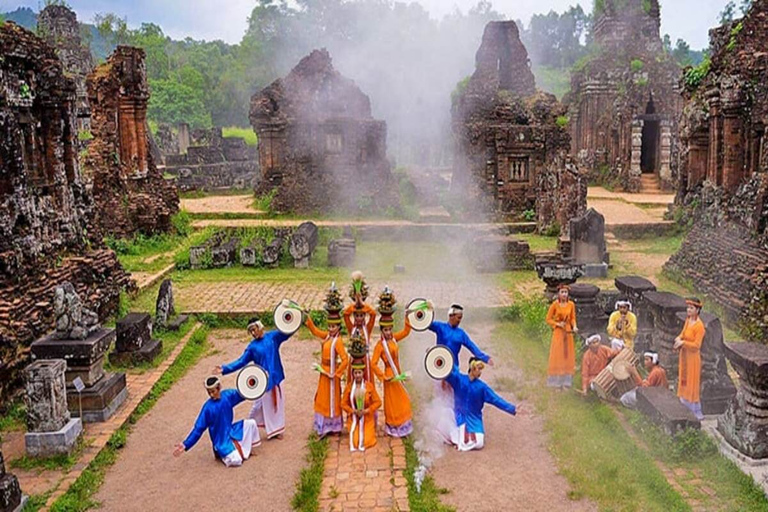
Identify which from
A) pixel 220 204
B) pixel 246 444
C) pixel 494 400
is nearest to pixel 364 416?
pixel 246 444

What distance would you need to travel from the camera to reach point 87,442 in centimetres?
695

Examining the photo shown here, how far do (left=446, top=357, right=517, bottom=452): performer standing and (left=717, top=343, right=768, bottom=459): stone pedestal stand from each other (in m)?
1.91

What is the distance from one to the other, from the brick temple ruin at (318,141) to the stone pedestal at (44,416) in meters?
14.4

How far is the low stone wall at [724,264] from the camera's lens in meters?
10.6

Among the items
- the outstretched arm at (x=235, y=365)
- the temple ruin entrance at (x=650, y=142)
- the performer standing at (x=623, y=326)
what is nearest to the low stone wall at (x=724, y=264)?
the performer standing at (x=623, y=326)

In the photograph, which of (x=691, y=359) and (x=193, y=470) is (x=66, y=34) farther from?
(x=691, y=359)

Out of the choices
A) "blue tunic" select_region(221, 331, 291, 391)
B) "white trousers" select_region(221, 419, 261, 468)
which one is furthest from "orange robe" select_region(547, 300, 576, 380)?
"white trousers" select_region(221, 419, 261, 468)

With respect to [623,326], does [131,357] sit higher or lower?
lower

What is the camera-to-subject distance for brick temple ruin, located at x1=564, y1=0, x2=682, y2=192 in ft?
86.9

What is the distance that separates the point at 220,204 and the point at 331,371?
16684 millimetres

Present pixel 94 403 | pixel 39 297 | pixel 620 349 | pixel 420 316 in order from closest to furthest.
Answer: pixel 420 316
pixel 94 403
pixel 620 349
pixel 39 297

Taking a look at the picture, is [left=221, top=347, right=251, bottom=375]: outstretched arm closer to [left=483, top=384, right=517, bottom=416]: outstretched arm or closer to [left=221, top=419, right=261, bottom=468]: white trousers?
[left=221, top=419, right=261, bottom=468]: white trousers

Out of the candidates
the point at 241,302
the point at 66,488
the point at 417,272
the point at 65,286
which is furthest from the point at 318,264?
the point at 66,488

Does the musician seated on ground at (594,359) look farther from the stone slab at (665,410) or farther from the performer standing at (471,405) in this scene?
the performer standing at (471,405)
